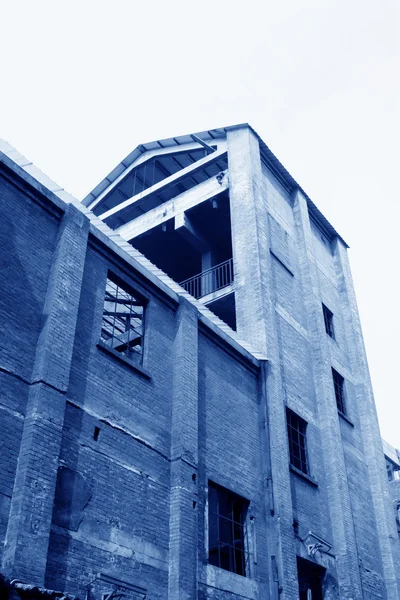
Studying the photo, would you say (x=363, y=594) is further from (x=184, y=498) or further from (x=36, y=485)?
(x=36, y=485)

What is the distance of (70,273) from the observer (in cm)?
970

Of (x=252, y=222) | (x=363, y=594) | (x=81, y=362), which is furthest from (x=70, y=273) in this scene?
(x=363, y=594)

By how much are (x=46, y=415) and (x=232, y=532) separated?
16.3 feet

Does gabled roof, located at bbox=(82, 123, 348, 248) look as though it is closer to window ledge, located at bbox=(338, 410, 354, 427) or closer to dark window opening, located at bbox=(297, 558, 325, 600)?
window ledge, located at bbox=(338, 410, 354, 427)

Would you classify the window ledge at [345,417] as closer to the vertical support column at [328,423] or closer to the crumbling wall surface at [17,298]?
the vertical support column at [328,423]

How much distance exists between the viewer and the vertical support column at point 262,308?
1198 centimetres

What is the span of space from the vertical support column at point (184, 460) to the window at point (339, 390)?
22.9 ft

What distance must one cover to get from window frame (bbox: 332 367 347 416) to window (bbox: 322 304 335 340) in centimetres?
131

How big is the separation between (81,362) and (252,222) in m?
8.43

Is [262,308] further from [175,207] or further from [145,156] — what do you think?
[145,156]

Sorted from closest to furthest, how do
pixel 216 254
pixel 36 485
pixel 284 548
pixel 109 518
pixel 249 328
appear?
pixel 36 485 → pixel 109 518 → pixel 284 548 → pixel 249 328 → pixel 216 254

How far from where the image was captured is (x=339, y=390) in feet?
58.8

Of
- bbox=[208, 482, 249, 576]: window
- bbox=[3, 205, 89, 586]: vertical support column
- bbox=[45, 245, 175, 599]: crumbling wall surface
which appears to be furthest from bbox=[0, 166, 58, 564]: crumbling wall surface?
bbox=[208, 482, 249, 576]: window

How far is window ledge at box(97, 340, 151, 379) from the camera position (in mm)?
9977
